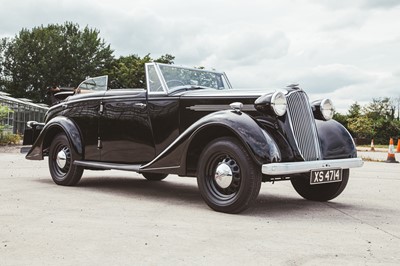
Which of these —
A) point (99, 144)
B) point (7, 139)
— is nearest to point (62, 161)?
point (99, 144)

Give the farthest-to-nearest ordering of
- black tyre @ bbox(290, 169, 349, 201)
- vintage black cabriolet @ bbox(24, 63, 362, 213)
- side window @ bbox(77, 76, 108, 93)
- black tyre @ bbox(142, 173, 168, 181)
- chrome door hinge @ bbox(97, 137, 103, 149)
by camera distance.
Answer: black tyre @ bbox(142, 173, 168, 181) < side window @ bbox(77, 76, 108, 93) < chrome door hinge @ bbox(97, 137, 103, 149) < black tyre @ bbox(290, 169, 349, 201) < vintage black cabriolet @ bbox(24, 63, 362, 213)

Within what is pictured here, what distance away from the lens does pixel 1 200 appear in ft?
18.4

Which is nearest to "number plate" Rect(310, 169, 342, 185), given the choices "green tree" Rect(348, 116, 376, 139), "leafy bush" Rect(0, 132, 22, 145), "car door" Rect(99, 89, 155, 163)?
"car door" Rect(99, 89, 155, 163)

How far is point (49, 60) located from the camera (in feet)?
151

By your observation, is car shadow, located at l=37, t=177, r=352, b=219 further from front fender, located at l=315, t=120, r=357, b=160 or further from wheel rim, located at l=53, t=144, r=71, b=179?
front fender, located at l=315, t=120, r=357, b=160

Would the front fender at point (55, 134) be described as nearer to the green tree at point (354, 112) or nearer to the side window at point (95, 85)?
the side window at point (95, 85)

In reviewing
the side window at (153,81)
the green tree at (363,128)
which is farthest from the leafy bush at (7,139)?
the green tree at (363,128)

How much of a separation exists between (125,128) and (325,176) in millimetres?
2714

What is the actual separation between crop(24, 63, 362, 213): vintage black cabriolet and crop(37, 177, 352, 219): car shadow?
0.29 metres

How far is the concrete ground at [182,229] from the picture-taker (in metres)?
3.26

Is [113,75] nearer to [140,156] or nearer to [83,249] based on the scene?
[140,156]

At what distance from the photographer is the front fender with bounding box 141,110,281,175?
15.6 feet

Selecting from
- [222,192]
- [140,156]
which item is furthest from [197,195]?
[222,192]

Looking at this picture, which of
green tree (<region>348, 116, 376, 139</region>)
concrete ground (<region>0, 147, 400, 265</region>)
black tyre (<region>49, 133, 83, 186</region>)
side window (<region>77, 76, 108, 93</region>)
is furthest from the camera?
green tree (<region>348, 116, 376, 139</region>)
